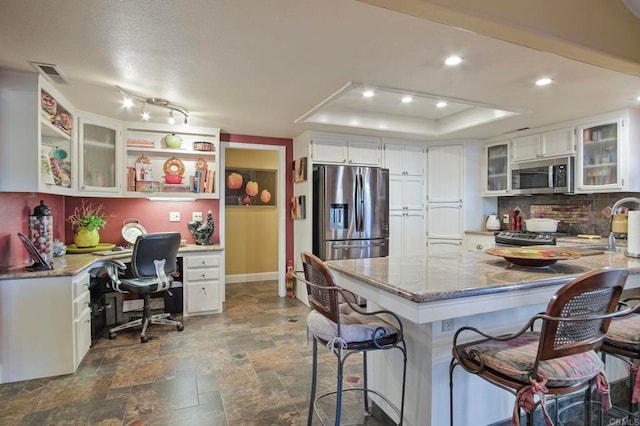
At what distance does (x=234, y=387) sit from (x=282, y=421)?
566 millimetres

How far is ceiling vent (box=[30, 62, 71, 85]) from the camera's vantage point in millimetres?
2490

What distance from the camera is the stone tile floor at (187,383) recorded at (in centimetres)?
214

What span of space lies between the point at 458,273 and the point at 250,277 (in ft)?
15.6


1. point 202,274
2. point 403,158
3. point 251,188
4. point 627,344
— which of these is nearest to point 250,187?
point 251,188

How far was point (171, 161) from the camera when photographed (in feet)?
14.3

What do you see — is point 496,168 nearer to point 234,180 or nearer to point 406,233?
point 406,233

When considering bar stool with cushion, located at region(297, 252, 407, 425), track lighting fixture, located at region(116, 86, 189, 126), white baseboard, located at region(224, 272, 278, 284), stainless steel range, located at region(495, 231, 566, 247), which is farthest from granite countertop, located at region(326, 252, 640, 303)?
Answer: white baseboard, located at region(224, 272, 278, 284)

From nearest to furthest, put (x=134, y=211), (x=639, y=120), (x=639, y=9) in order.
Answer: (x=639, y=9) → (x=639, y=120) → (x=134, y=211)

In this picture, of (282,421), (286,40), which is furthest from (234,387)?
(286,40)

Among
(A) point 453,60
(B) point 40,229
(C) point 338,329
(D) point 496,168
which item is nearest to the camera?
(C) point 338,329

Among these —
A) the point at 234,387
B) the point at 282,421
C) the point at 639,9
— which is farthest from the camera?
the point at 234,387

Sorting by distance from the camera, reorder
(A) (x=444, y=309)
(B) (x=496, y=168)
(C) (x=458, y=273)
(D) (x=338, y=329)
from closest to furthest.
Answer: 1. (A) (x=444, y=309)
2. (D) (x=338, y=329)
3. (C) (x=458, y=273)
4. (B) (x=496, y=168)

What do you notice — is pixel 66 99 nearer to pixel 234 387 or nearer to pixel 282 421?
pixel 234 387

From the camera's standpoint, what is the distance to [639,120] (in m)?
3.60
